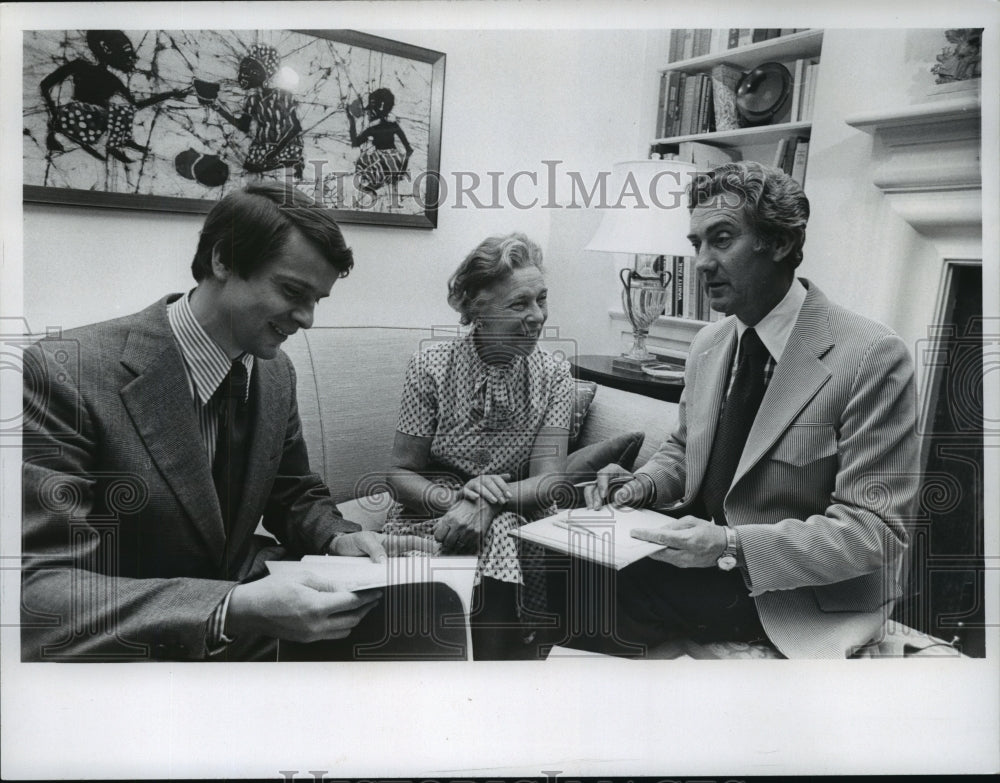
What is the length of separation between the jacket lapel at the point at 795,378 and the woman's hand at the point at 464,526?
574 millimetres

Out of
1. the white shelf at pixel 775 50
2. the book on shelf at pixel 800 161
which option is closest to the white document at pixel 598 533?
the book on shelf at pixel 800 161

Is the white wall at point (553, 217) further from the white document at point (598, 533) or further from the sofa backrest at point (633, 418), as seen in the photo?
the white document at point (598, 533)

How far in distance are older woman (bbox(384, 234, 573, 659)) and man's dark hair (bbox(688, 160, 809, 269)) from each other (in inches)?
17.4

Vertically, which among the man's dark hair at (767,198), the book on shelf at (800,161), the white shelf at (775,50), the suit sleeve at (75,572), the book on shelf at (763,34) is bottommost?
the suit sleeve at (75,572)

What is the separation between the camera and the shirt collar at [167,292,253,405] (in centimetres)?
205

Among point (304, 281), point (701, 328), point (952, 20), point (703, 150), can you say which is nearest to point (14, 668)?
point (304, 281)

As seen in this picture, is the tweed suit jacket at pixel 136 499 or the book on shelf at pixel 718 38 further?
the book on shelf at pixel 718 38

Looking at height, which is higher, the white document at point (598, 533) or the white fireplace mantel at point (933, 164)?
the white fireplace mantel at point (933, 164)

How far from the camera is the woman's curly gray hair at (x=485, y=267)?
211cm

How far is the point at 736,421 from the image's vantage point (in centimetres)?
210

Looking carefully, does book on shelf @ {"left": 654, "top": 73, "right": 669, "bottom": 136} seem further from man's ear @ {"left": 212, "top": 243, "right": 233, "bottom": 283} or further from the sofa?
man's ear @ {"left": 212, "top": 243, "right": 233, "bottom": 283}

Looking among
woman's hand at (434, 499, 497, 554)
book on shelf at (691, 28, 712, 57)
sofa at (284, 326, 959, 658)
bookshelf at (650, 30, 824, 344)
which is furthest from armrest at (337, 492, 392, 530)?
book on shelf at (691, 28, 712, 57)

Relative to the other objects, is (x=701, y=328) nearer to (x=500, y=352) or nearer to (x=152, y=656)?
(x=500, y=352)

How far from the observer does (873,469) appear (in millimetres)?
2086
